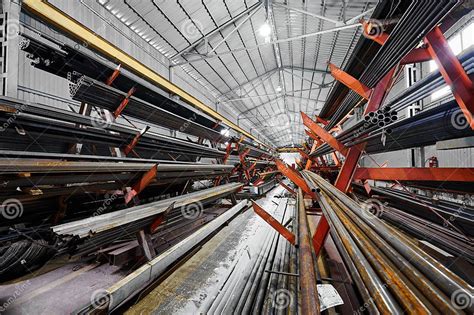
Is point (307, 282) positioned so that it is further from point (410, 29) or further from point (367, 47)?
point (367, 47)

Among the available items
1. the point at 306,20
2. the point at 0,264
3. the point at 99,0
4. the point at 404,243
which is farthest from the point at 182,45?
the point at 404,243

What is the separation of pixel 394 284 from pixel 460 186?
1.57 m

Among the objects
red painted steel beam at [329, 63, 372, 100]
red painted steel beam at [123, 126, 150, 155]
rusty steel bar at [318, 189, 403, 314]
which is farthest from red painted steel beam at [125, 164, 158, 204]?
red painted steel beam at [329, 63, 372, 100]

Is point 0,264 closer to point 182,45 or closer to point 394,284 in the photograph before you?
point 394,284

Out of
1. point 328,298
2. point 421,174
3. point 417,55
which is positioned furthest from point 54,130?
point 421,174

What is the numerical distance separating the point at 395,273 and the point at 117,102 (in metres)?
2.37

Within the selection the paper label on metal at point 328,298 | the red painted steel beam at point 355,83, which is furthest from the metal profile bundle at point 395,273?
the red painted steel beam at point 355,83

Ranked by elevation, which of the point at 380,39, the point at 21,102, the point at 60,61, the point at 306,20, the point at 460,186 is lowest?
the point at 460,186

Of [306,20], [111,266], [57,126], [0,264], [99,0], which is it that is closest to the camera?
[0,264]

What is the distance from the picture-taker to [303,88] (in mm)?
9180

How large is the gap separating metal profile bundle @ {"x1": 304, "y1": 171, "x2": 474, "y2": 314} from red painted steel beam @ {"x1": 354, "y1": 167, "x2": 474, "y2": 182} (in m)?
0.66

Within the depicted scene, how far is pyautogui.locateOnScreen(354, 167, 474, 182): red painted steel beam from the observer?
104 cm

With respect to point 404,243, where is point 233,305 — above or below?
below

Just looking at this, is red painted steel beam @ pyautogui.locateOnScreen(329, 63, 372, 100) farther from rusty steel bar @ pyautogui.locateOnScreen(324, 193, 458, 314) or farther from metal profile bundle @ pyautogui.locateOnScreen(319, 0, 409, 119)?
rusty steel bar @ pyautogui.locateOnScreen(324, 193, 458, 314)
